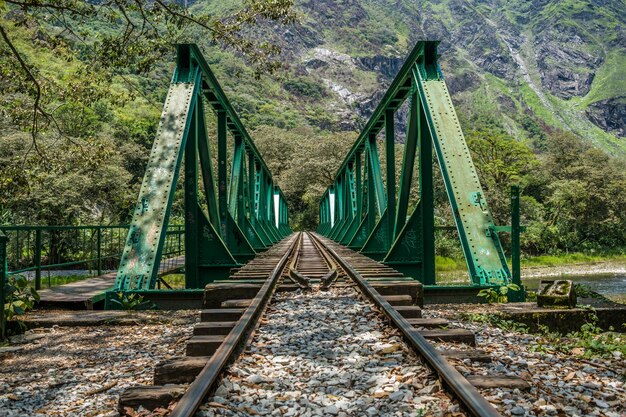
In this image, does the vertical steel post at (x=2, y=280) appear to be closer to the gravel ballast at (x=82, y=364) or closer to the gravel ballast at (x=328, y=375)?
the gravel ballast at (x=82, y=364)

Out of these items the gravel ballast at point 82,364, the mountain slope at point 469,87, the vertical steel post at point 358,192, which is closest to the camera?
the gravel ballast at point 82,364

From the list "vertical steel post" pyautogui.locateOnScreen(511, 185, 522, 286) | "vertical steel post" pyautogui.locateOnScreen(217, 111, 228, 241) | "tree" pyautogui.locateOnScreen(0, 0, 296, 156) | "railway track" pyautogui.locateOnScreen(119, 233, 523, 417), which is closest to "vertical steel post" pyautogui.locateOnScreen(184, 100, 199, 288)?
"railway track" pyautogui.locateOnScreen(119, 233, 523, 417)

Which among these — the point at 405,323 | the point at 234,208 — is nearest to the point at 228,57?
the point at 234,208

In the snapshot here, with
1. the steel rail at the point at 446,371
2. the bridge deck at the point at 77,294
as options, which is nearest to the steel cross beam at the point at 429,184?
the steel rail at the point at 446,371

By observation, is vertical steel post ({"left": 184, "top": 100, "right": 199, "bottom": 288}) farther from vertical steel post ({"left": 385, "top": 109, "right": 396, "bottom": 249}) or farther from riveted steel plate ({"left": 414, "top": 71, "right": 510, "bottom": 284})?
vertical steel post ({"left": 385, "top": 109, "right": 396, "bottom": 249})

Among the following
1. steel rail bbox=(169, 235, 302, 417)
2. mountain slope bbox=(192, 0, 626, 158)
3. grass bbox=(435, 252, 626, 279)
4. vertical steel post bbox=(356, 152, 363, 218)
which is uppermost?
mountain slope bbox=(192, 0, 626, 158)

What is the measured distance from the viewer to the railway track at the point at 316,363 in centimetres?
247

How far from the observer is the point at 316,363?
3209 mm

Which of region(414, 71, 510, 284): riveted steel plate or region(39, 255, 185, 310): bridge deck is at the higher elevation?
region(414, 71, 510, 284): riveted steel plate

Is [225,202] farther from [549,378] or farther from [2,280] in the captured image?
[549,378]

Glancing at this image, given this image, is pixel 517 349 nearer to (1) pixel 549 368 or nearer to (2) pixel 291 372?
(1) pixel 549 368

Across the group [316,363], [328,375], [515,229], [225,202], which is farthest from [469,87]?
[328,375]

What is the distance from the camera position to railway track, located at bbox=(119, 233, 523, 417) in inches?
97.3

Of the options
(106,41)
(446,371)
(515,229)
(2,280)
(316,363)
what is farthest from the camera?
(106,41)
